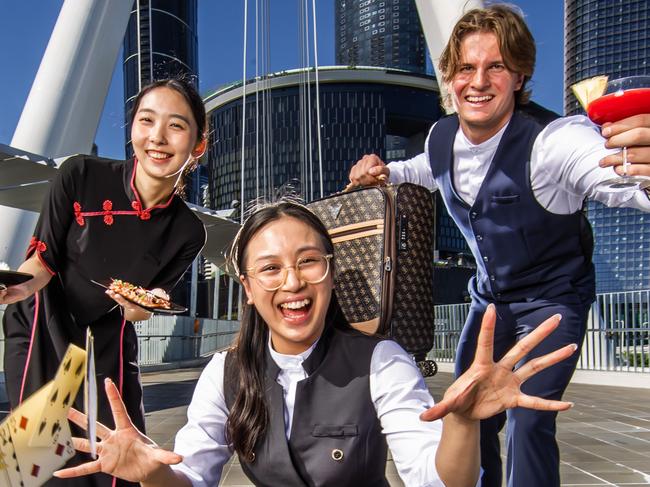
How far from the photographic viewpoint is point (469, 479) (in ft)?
4.08

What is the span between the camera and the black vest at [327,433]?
57.6 inches

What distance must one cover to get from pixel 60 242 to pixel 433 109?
70208 mm

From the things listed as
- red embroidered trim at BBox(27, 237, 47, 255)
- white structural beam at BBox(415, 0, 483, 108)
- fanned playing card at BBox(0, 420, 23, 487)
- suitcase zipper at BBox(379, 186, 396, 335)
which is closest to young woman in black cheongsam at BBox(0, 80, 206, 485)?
red embroidered trim at BBox(27, 237, 47, 255)

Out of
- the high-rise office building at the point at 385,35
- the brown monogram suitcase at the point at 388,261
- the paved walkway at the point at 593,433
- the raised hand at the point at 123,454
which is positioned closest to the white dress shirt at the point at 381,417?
the raised hand at the point at 123,454

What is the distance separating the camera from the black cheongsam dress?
2014mm

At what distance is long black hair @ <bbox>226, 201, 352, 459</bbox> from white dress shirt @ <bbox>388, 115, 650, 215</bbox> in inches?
27.4

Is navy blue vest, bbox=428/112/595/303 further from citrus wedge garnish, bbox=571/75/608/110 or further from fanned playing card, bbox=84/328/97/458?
fanned playing card, bbox=84/328/97/458

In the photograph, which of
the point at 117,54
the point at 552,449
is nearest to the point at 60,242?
the point at 552,449

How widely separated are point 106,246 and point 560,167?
4.76ft

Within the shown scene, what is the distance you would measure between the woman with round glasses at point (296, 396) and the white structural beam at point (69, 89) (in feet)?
21.0

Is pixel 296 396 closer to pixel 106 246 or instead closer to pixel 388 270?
pixel 388 270

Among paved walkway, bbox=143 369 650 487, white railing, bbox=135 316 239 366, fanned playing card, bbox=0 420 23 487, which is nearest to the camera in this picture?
fanned playing card, bbox=0 420 23 487

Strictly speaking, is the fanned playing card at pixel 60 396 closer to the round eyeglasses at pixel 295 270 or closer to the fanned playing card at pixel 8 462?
the fanned playing card at pixel 8 462

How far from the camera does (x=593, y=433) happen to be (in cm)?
566
